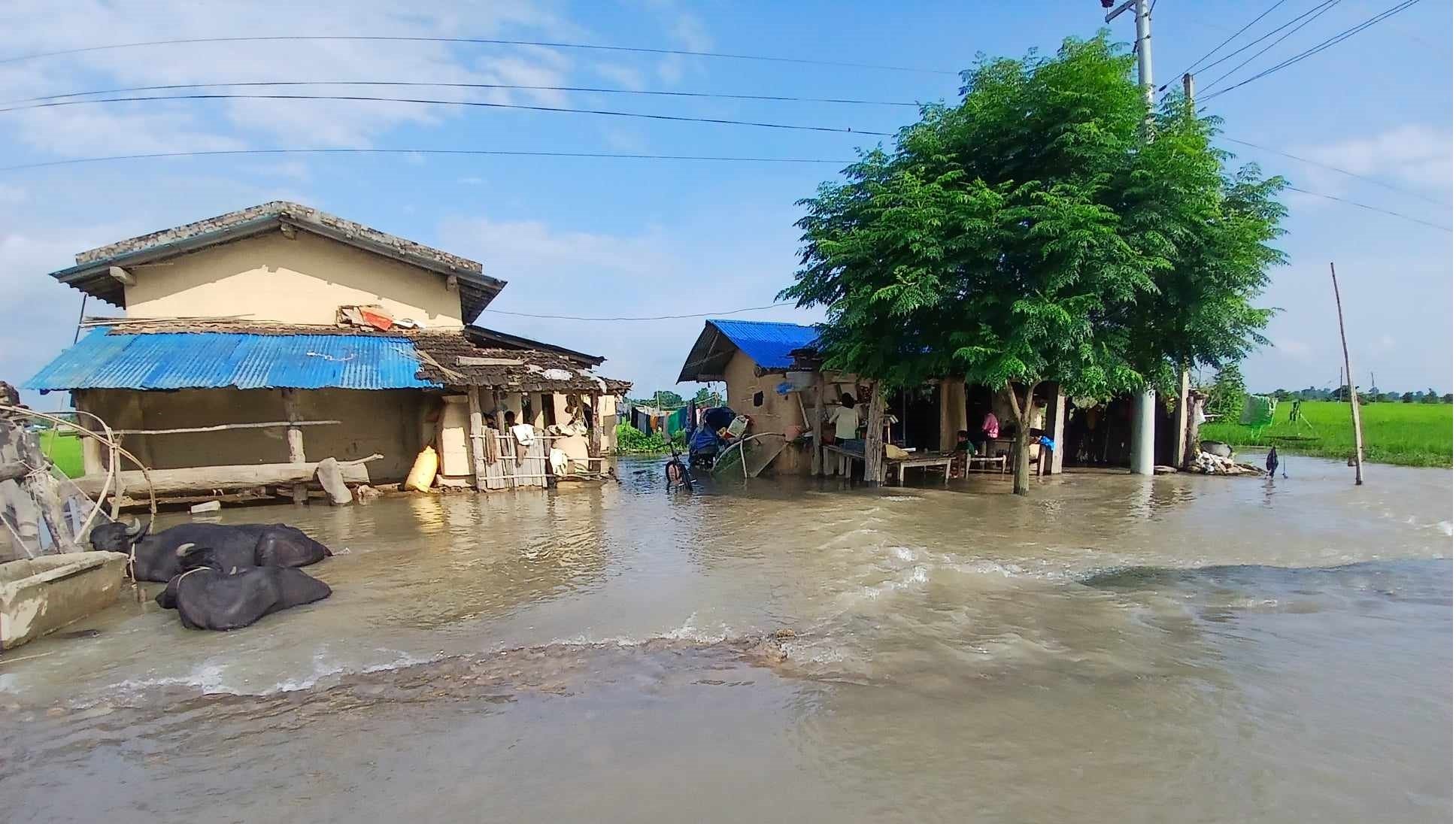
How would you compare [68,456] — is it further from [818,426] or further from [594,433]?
[818,426]

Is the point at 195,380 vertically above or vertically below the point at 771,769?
above

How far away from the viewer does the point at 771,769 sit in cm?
369

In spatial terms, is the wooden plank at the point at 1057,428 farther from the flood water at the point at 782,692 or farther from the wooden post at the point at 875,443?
the flood water at the point at 782,692

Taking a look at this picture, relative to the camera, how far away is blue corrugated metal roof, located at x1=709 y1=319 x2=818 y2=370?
17297 millimetres

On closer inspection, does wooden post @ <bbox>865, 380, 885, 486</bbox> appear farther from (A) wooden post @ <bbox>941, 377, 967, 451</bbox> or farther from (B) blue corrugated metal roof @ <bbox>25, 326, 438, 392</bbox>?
(B) blue corrugated metal roof @ <bbox>25, 326, 438, 392</bbox>

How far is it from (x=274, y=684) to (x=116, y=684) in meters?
1.09

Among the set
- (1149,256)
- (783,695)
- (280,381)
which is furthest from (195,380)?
(1149,256)

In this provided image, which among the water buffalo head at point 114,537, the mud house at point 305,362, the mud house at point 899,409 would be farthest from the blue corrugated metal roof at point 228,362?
the mud house at point 899,409

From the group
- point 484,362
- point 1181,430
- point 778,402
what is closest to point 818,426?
point 778,402

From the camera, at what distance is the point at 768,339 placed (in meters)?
19.1

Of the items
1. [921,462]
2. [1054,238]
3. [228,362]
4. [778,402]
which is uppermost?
[1054,238]

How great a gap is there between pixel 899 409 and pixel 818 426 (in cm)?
261

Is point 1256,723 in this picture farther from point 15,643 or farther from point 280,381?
point 280,381

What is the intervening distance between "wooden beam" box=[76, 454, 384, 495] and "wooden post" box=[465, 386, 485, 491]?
175cm
